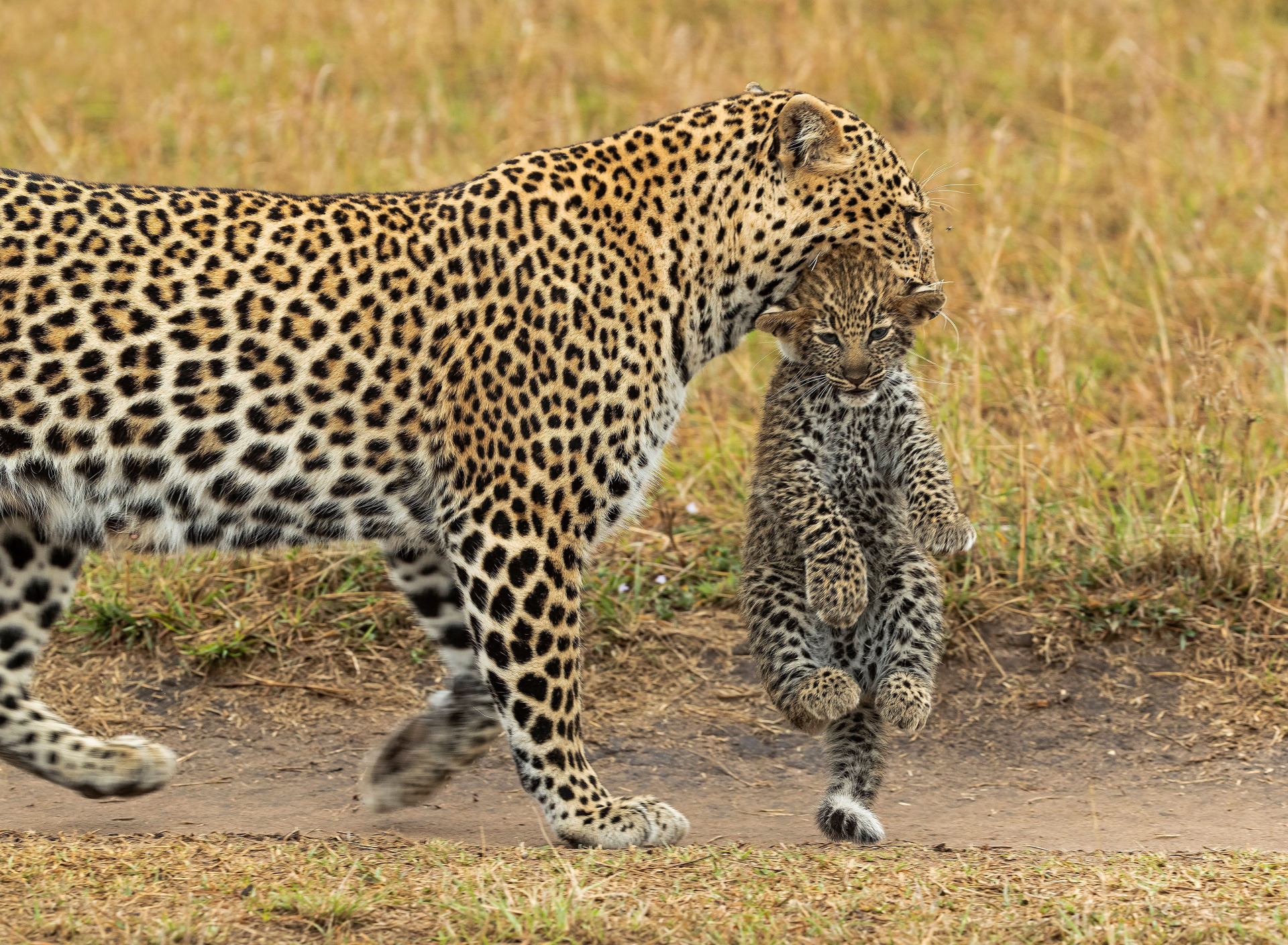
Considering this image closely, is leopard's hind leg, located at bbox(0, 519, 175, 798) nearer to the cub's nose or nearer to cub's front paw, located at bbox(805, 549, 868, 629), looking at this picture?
cub's front paw, located at bbox(805, 549, 868, 629)

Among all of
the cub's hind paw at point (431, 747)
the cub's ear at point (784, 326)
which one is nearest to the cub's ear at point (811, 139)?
the cub's ear at point (784, 326)

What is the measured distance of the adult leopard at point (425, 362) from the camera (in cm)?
450

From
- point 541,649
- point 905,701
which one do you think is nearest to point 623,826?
point 541,649

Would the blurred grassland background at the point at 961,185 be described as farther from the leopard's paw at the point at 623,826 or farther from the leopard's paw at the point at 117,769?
the leopard's paw at the point at 623,826

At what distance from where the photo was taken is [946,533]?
4.66 meters

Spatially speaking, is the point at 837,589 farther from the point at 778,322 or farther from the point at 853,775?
the point at 778,322

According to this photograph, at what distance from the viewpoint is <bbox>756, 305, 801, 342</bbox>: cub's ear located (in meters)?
4.82

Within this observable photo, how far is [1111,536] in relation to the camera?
6.35 m

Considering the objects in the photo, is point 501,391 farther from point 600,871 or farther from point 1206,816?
point 1206,816

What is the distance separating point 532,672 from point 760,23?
27.0 ft

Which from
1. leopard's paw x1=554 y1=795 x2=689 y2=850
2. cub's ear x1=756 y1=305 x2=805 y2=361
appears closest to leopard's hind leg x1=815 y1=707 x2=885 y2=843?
leopard's paw x1=554 y1=795 x2=689 y2=850

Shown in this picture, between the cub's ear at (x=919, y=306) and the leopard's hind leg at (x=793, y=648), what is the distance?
0.88m

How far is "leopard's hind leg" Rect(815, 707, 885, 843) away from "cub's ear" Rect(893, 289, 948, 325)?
1231 millimetres

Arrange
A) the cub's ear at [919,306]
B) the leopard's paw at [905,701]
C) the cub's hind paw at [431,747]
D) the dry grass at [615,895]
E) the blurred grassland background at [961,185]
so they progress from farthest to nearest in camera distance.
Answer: the blurred grassland background at [961,185] → the cub's hind paw at [431,747] → the cub's ear at [919,306] → the leopard's paw at [905,701] → the dry grass at [615,895]
